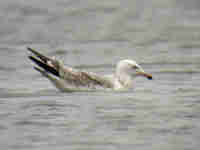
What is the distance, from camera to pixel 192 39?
18906 mm

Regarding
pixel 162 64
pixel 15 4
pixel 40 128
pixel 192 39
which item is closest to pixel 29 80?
pixel 162 64

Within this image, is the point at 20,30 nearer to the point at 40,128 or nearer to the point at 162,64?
the point at 162,64

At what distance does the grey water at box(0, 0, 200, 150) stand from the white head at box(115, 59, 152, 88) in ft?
0.84

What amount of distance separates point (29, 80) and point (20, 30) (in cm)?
668

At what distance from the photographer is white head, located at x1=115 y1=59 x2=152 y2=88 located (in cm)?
1334

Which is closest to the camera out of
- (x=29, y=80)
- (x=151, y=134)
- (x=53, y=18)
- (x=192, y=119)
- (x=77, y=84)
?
(x=151, y=134)

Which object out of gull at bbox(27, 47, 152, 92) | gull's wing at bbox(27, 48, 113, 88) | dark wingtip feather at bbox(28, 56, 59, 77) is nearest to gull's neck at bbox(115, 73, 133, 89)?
gull at bbox(27, 47, 152, 92)

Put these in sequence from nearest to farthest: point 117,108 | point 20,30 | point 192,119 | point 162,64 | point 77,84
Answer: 1. point 192,119
2. point 117,108
3. point 77,84
4. point 162,64
5. point 20,30

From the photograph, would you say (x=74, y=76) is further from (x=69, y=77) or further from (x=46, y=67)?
(x=46, y=67)

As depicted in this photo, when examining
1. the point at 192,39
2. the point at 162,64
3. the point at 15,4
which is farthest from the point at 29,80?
the point at 15,4

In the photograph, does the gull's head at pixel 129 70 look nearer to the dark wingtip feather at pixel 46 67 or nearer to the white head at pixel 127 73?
the white head at pixel 127 73

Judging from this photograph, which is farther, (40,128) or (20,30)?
(20,30)

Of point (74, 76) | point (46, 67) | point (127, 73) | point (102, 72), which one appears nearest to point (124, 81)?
point (127, 73)

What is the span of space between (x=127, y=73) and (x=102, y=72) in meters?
1.75
